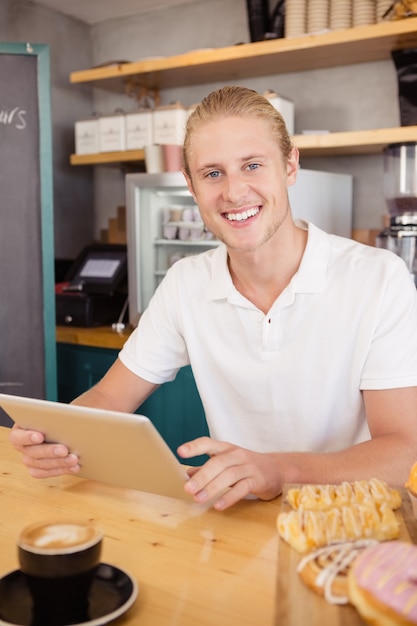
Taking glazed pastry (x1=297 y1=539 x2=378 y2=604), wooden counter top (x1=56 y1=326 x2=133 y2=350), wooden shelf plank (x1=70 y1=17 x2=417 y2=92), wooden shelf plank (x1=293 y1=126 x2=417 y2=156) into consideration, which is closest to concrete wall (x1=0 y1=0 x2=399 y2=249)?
wooden shelf plank (x1=70 y1=17 x2=417 y2=92)

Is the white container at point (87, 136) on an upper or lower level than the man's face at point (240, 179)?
upper

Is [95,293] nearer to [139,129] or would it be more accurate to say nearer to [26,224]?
[26,224]

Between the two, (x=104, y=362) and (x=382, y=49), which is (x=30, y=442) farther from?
(x=382, y=49)

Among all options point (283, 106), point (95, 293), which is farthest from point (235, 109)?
point (95, 293)

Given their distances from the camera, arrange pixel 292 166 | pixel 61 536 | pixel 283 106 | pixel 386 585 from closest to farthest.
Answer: pixel 386 585, pixel 61 536, pixel 292 166, pixel 283 106

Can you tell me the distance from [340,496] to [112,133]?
2920 mm

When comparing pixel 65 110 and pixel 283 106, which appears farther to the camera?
pixel 65 110

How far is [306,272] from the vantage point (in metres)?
1.50

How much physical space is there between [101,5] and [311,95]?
4.31 ft

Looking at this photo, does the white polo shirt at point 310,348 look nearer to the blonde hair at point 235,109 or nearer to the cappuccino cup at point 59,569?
the blonde hair at point 235,109

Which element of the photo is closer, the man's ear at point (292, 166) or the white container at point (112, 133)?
the man's ear at point (292, 166)

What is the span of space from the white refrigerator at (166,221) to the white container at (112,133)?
340mm

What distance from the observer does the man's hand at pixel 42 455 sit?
3.63 ft

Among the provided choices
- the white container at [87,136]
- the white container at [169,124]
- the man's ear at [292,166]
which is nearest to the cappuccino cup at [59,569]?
the man's ear at [292,166]
